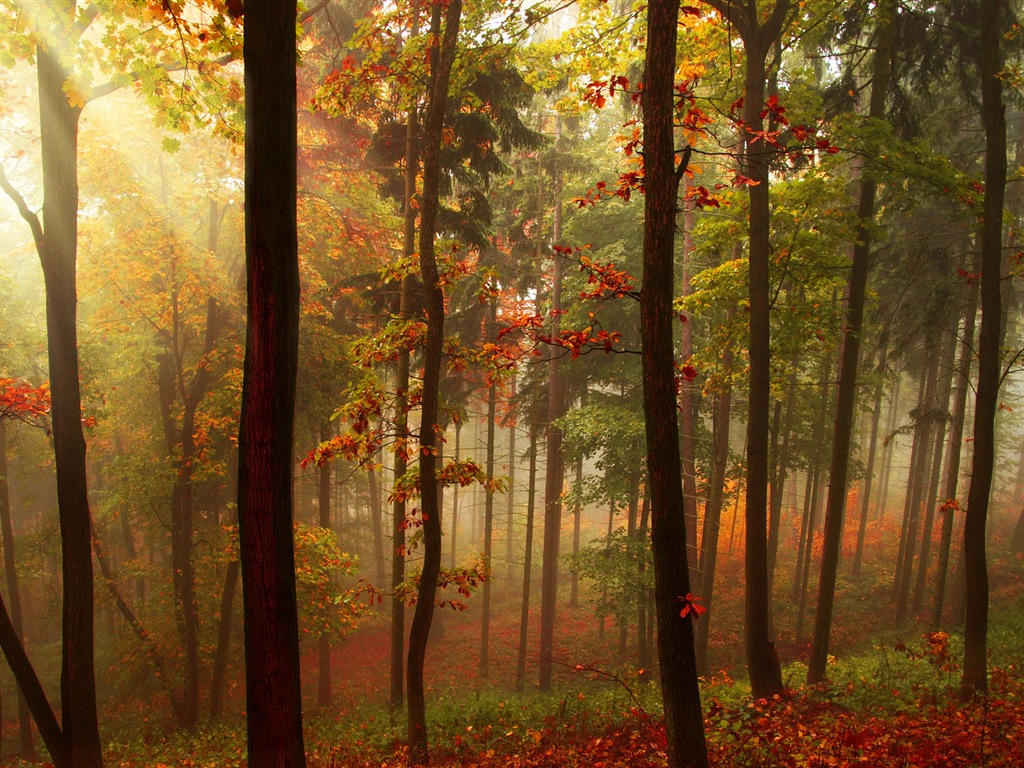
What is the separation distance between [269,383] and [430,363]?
3946 mm

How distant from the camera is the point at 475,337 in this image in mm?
18922

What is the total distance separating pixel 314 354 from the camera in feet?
45.2

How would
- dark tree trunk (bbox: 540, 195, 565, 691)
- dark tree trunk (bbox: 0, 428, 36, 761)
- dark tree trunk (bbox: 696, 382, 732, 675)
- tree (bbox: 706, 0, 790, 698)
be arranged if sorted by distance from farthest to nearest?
1. dark tree trunk (bbox: 540, 195, 565, 691)
2. dark tree trunk (bbox: 0, 428, 36, 761)
3. dark tree trunk (bbox: 696, 382, 732, 675)
4. tree (bbox: 706, 0, 790, 698)

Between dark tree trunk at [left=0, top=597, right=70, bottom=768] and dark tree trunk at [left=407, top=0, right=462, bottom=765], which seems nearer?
dark tree trunk at [left=0, top=597, right=70, bottom=768]

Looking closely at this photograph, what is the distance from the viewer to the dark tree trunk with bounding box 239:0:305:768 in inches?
158

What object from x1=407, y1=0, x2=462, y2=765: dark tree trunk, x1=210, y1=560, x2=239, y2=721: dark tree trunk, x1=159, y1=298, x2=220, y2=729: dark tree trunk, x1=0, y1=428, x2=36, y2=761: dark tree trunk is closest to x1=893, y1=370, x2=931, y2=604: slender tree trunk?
x1=407, y1=0, x2=462, y2=765: dark tree trunk

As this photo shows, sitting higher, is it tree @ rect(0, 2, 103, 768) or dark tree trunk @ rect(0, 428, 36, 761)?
tree @ rect(0, 2, 103, 768)

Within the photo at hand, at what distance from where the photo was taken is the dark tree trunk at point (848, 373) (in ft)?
31.2

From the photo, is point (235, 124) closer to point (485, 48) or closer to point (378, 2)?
point (485, 48)

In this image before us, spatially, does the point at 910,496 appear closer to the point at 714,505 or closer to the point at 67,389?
the point at 714,505

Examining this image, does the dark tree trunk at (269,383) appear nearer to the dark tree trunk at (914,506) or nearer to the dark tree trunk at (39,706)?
the dark tree trunk at (39,706)

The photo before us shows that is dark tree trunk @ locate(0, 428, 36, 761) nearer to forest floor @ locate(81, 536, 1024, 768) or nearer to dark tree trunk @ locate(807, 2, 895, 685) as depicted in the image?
forest floor @ locate(81, 536, 1024, 768)

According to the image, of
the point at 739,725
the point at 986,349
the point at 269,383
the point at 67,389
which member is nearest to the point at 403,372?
the point at 67,389

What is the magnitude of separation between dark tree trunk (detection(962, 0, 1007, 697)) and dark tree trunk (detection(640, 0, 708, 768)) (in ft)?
20.7
